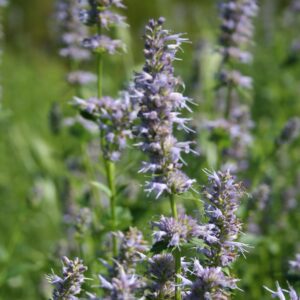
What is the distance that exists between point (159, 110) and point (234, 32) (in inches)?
96.0

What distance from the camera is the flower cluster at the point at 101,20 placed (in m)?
3.18

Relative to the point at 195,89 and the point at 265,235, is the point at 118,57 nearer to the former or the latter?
the point at 195,89

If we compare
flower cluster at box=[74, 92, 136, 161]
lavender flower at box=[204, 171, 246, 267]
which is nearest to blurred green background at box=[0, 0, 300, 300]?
flower cluster at box=[74, 92, 136, 161]

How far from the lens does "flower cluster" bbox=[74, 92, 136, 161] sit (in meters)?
3.04

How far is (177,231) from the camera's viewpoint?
2.18 meters

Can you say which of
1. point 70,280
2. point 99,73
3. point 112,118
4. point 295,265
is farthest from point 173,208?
point 99,73

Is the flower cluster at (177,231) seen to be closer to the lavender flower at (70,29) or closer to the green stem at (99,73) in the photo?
the green stem at (99,73)

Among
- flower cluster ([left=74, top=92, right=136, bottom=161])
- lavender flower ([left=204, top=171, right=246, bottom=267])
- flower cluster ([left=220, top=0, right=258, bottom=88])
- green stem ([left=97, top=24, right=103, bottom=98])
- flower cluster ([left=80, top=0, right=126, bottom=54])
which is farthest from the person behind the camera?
flower cluster ([left=220, top=0, right=258, bottom=88])

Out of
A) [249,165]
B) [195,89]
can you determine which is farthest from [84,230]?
[195,89]

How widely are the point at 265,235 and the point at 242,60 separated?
1.39m

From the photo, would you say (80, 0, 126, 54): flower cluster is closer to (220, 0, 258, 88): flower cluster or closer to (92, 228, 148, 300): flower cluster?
(220, 0, 258, 88): flower cluster

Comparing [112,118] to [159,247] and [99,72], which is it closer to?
[99,72]

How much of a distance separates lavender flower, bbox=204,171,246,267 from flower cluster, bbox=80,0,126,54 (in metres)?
1.42

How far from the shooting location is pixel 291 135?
4328mm
